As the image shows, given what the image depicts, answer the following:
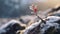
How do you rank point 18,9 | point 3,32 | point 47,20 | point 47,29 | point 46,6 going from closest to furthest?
1. point 47,29
2. point 47,20
3. point 3,32
4. point 46,6
5. point 18,9

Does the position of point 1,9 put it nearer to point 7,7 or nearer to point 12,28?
point 7,7

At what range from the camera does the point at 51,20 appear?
7.55ft

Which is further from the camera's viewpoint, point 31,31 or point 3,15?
point 3,15

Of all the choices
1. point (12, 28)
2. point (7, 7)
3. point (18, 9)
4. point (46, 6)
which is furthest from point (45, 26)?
A: point (7, 7)

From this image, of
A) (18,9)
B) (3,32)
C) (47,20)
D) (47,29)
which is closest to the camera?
(47,29)

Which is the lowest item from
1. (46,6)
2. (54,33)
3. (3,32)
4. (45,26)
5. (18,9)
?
(54,33)

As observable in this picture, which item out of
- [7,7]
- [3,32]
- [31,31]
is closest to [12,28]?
[3,32]

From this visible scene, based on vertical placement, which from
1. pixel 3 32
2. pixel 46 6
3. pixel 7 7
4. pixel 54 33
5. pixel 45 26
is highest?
pixel 7 7

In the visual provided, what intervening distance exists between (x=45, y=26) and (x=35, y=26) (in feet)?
0.59

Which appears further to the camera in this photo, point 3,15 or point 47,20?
point 3,15

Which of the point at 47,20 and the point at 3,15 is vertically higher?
the point at 3,15

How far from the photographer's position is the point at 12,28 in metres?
3.57

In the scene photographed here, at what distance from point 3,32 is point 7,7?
4.80 metres

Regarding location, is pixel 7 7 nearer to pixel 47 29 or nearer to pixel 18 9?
pixel 18 9
